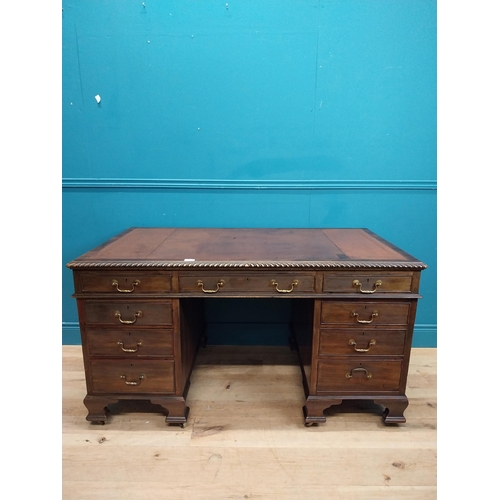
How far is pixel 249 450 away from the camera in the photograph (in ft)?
5.39

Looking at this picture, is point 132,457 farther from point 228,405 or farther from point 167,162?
point 167,162

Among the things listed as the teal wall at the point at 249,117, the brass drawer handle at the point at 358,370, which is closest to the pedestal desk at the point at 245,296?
the brass drawer handle at the point at 358,370

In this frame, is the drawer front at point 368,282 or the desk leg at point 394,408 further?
the desk leg at point 394,408

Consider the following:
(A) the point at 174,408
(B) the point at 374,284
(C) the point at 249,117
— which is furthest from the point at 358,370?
(C) the point at 249,117

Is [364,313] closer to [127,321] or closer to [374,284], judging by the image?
[374,284]

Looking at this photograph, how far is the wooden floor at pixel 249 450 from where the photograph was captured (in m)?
1.46

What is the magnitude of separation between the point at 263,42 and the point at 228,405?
2.14m

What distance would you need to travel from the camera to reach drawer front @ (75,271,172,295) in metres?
1.62

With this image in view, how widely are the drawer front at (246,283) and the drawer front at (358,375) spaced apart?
1.43 ft

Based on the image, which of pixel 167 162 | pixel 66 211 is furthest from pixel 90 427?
pixel 167 162

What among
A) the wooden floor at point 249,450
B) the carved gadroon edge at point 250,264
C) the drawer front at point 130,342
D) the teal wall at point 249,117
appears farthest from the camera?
the teal wall at point 249,117

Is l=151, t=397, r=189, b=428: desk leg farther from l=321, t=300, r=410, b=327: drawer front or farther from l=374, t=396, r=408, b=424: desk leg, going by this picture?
l=374, t=396, r=408, b=424: desk leg

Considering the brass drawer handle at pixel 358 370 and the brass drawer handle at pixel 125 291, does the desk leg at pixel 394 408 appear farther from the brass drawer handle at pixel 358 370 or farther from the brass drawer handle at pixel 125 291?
the brass drawer handle at pixel 125 291

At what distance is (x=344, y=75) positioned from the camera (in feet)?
6.93
